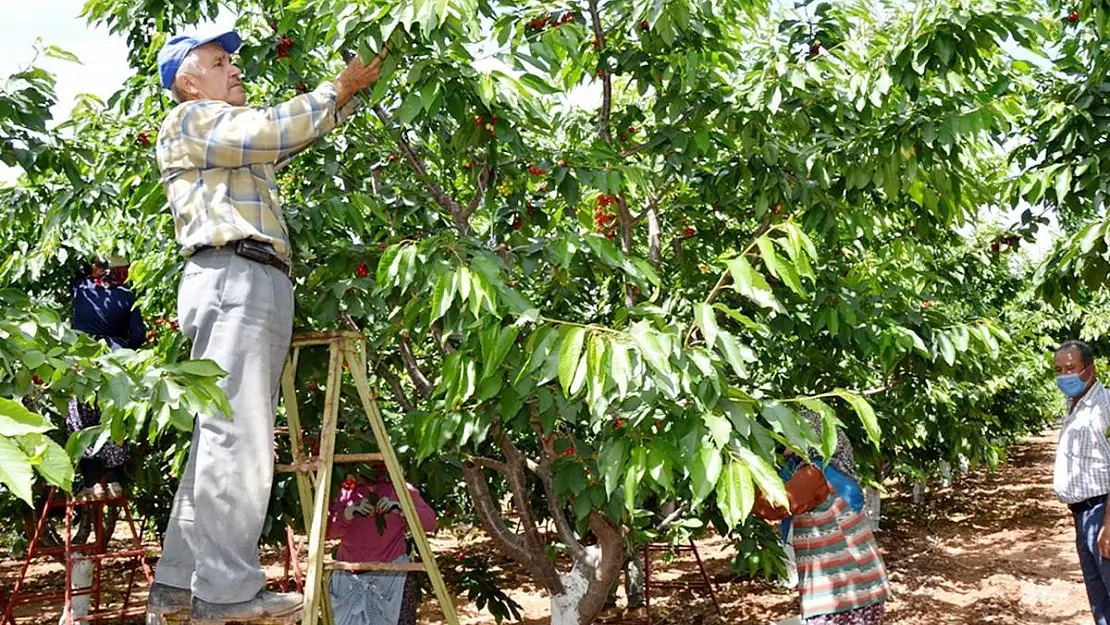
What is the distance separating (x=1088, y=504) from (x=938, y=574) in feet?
18.7

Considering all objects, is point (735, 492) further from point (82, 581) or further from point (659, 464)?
point (82, 581)

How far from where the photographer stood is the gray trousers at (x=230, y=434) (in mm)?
2656

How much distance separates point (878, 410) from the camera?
499cm

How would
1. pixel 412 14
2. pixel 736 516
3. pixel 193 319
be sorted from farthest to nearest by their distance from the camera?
pixel 193 319
pixel 412 14
pixel 736 516

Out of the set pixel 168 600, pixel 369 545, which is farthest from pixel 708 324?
pixel 369 545

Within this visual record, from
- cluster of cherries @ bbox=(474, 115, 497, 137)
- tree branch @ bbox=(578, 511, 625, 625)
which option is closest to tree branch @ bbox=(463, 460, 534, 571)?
tree branch @ bbox=(578, 511, 625, 625)

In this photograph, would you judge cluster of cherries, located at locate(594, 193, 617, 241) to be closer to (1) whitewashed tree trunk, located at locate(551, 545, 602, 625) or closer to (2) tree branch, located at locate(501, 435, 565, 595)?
(2) tree branch, located at locate(501, 435, 565, 595)

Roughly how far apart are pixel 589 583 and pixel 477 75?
3.01 meters

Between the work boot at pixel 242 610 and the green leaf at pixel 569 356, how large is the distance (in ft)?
3.28

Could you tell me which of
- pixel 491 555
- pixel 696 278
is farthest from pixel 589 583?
pixel 491 555

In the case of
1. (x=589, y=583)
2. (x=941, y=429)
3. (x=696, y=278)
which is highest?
(x=696, y=278)

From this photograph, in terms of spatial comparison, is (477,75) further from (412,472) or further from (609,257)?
(412,472)

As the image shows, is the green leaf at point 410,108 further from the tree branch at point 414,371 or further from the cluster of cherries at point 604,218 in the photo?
the cluster of cherries at point 604,218

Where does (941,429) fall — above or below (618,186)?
below
